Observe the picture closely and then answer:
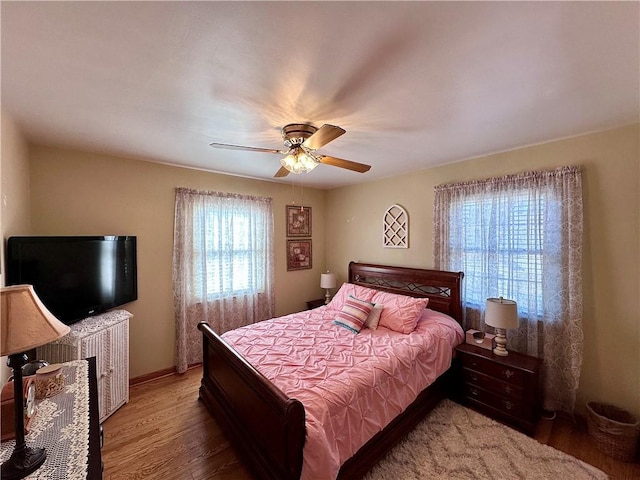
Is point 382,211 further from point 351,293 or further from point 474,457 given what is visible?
point 474,457

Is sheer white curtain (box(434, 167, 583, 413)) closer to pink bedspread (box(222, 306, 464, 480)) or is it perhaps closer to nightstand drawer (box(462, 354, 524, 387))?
nightstand drawer (box(462, 354, 524, 387))

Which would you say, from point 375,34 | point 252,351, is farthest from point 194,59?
point 252,351

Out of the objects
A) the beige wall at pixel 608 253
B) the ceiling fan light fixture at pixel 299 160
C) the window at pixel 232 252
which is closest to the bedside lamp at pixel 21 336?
the ceiling fan light fixture at pixel 299 160

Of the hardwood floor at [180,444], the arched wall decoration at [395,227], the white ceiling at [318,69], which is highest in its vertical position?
the white ceiling at [318,69]

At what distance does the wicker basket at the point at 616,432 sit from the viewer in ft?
6.20

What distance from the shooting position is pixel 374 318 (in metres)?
2.82

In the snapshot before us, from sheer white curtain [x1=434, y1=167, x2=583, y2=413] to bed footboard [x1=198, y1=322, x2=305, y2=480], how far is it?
2373 mm

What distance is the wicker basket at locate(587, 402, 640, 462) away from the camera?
1.89m

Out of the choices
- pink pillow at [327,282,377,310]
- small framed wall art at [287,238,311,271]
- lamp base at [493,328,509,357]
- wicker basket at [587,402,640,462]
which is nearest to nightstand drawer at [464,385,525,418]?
lamp base at [493,328,509,357]

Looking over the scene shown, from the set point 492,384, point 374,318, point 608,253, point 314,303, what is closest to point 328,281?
point 314,303

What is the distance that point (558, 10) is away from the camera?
0.99 meters

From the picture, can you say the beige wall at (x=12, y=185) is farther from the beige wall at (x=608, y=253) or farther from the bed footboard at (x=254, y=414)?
the beige wall at (x=608, y=253)

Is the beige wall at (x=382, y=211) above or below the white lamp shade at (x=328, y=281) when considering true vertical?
above

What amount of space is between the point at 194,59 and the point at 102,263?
221 centimetres
